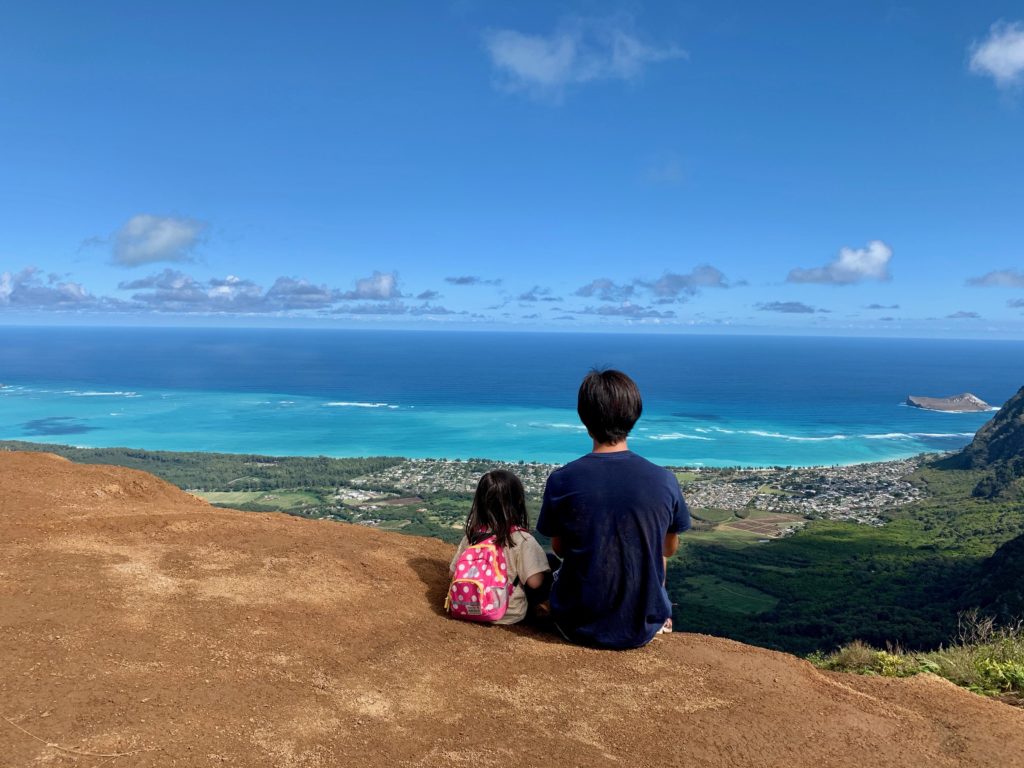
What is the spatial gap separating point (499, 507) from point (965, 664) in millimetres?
5831

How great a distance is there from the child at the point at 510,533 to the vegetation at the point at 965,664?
13.9 ft

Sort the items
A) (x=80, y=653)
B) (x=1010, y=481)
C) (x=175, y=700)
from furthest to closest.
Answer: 1. (x=1010, y=481)
2. (x=80, y=653)
3. (x=175, y=700)

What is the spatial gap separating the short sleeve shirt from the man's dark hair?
143 cm

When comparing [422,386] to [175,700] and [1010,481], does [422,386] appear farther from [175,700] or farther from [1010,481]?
[175,700]

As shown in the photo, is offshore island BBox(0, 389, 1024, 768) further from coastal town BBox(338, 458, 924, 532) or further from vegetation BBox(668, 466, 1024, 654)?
coastal town BBox(338, 458, 924, 532)

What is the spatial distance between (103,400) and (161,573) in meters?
151

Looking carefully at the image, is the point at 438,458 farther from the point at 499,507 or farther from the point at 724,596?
the point at 499,507

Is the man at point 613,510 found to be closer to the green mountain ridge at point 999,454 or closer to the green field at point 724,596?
the green field at point 724,596

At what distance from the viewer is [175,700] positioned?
14.3 feet

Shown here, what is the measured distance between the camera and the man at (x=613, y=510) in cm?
501

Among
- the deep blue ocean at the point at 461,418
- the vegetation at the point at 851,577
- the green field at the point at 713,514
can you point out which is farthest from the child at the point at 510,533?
the deep blue ocean at the point at 461,418

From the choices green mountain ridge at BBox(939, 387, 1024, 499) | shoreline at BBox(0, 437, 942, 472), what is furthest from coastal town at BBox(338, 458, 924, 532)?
green mountain ridge at BBox(939, 387, 1024, 499)

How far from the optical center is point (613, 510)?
505 centimetres

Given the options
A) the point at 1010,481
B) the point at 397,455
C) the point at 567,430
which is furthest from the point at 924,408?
the point at 397,455
